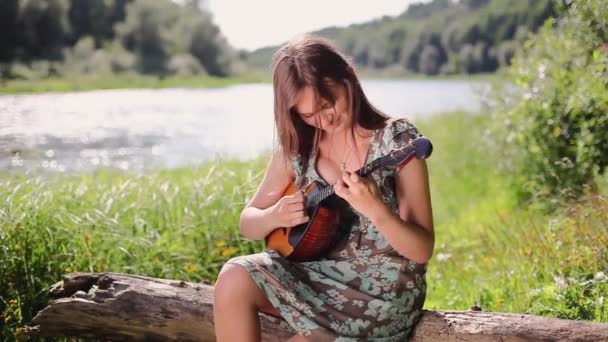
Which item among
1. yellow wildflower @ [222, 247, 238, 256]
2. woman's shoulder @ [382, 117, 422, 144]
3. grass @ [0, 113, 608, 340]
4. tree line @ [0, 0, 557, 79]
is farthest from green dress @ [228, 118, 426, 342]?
tree line @ [0, 0, 557, 79]

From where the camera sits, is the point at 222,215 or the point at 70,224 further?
the point at 222,215

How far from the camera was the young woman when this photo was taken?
7.64 ft

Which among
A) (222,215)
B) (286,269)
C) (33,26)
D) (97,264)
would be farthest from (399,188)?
(33,26)

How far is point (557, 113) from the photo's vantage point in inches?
222

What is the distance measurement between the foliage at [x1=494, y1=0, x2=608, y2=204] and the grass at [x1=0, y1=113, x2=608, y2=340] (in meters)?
0.38

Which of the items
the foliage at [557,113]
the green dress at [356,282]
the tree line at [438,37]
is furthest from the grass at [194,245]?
the tree line at [438,37]

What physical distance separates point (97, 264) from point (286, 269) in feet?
5.64

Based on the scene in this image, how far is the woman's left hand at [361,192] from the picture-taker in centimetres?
217

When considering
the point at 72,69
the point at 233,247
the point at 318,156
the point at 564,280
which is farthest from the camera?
the point at 72,69

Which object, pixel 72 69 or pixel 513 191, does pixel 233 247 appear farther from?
pixel 72 69

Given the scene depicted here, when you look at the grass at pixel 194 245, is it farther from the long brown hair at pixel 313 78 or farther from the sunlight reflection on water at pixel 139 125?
the sunlight reflection on water at pixel 139 125

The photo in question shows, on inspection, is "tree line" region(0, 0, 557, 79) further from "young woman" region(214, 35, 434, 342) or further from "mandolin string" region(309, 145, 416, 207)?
"mandolin string" region(309, 145, 416, 207)

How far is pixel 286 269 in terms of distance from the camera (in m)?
2.45

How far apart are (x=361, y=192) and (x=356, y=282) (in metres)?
0.39
